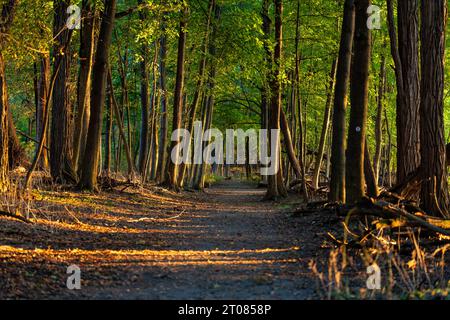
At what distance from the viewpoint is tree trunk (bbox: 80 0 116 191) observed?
15795mm

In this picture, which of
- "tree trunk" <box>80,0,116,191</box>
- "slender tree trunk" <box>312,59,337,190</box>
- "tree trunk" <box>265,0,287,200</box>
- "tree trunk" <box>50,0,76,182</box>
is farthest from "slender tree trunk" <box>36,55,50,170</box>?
"slender tree trunk" <box>312,59,337,190</box>

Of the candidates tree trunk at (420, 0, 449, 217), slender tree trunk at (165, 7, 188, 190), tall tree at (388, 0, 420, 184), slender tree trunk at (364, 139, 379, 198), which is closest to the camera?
tree trunk at (420, 0, 449, 217)

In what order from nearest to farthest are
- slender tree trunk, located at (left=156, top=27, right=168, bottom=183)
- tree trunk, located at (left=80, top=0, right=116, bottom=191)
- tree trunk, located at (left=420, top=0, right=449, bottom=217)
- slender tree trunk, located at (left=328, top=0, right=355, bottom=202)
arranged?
tree trunk, located at (left=420, top=0, right=449, bottom=217), slender tree trunk, located at (left=328, top=0, right=355, bottom=202), tree trunk, located at (left=80, top=0, right=116, bottom=191), slender tree trunk, located at (left=156, top=27, right=168, bottom=183)

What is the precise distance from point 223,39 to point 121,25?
4950 millimetres

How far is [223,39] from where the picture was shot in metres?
25.1

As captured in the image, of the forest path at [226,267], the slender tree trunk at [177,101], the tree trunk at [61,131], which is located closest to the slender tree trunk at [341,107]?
the forest path at [226,267]

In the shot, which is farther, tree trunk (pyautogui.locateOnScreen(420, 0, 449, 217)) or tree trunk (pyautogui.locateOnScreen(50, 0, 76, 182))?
tree trunk (pyautogui.locateOnScreen(50, 0, 76, 182))

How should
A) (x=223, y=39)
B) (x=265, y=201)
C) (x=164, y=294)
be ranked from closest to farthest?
(x=164, y=294)
(x=265, y=201)
(x=223, y=39)

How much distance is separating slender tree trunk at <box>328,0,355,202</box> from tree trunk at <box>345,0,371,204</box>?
2.18 meters

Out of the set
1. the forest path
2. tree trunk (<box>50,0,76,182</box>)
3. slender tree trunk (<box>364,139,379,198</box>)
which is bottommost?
the forest path

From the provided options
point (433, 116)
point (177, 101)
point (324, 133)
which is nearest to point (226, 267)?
point (433, 116)

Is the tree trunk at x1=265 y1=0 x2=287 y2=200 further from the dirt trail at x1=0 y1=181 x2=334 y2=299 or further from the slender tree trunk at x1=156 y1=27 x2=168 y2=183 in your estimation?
the dirt trail at x1=0 y1=181 x2=334 y2=299
